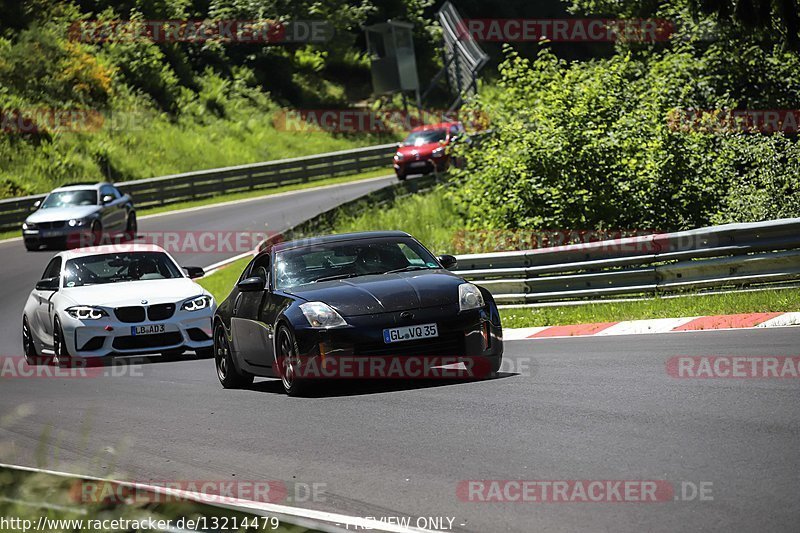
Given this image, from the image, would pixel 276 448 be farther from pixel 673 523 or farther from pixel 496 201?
pixel 496 201

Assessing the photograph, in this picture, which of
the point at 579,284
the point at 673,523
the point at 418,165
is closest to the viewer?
the point at 673,523

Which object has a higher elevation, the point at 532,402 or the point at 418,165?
the point at 532,402

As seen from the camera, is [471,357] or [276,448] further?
[471,357]

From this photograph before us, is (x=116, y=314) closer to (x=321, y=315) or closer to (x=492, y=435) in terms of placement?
(x=321, y=315)

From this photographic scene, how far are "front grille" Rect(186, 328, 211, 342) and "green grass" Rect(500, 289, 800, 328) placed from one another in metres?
3.90

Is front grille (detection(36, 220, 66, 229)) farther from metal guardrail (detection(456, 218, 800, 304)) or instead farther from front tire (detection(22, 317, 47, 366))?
metal guardrail (detection(456, 218, 800, 304))

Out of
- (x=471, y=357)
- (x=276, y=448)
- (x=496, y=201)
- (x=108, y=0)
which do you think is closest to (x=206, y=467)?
(x=276, y=448)

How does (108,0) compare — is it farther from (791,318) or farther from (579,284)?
(791,318)

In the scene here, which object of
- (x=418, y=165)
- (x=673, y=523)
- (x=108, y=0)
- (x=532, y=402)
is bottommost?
(x=418, y=165)

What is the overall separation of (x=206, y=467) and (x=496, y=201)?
15.0 m

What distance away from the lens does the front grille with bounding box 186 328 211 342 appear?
1532cm

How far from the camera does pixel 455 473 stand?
22.1 feet

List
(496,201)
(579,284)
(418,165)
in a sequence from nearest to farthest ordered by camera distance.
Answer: (579,284)
(496,201)
(418,165)

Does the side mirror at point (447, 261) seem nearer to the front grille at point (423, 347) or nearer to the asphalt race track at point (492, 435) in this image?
the asphalt race track at point (492, 435)
